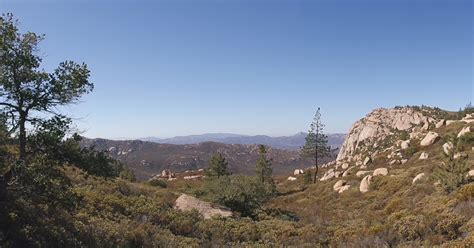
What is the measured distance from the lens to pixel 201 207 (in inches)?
1022

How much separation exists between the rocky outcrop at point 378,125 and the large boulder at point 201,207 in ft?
261

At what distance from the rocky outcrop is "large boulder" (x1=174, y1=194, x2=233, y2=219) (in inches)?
3128

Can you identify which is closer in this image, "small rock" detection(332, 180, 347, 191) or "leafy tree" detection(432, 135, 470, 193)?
"leafy tree" detection(432, 135, 470, 193)

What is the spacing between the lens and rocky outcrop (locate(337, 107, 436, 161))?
106 metres

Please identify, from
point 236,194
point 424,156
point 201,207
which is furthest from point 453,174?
point 424,156

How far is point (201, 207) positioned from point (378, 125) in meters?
107

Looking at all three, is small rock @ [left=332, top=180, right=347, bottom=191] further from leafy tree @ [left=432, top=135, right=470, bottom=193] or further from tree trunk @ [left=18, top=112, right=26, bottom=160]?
tree trunk @ [left=18, top=112, right=26, bottom=160]

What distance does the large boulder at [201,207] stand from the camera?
2483 cm

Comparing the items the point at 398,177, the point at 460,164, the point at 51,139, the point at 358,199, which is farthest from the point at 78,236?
the point at 398,177

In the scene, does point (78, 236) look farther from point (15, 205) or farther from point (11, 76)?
point (11, 76)

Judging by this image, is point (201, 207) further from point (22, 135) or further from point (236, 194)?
point (22, 135)

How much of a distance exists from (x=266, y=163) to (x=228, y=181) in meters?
33.2

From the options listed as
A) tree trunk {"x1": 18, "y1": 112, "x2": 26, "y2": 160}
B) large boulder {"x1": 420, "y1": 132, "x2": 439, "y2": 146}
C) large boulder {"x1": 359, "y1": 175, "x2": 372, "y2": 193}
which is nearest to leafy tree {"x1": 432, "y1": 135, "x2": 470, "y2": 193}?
large boulder {"x1": 359, "y1": 175, "x2": 372, "y2": 193}

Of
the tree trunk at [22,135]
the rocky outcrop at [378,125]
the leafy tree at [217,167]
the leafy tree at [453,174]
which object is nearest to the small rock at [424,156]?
the leafy tree at [453,174]
